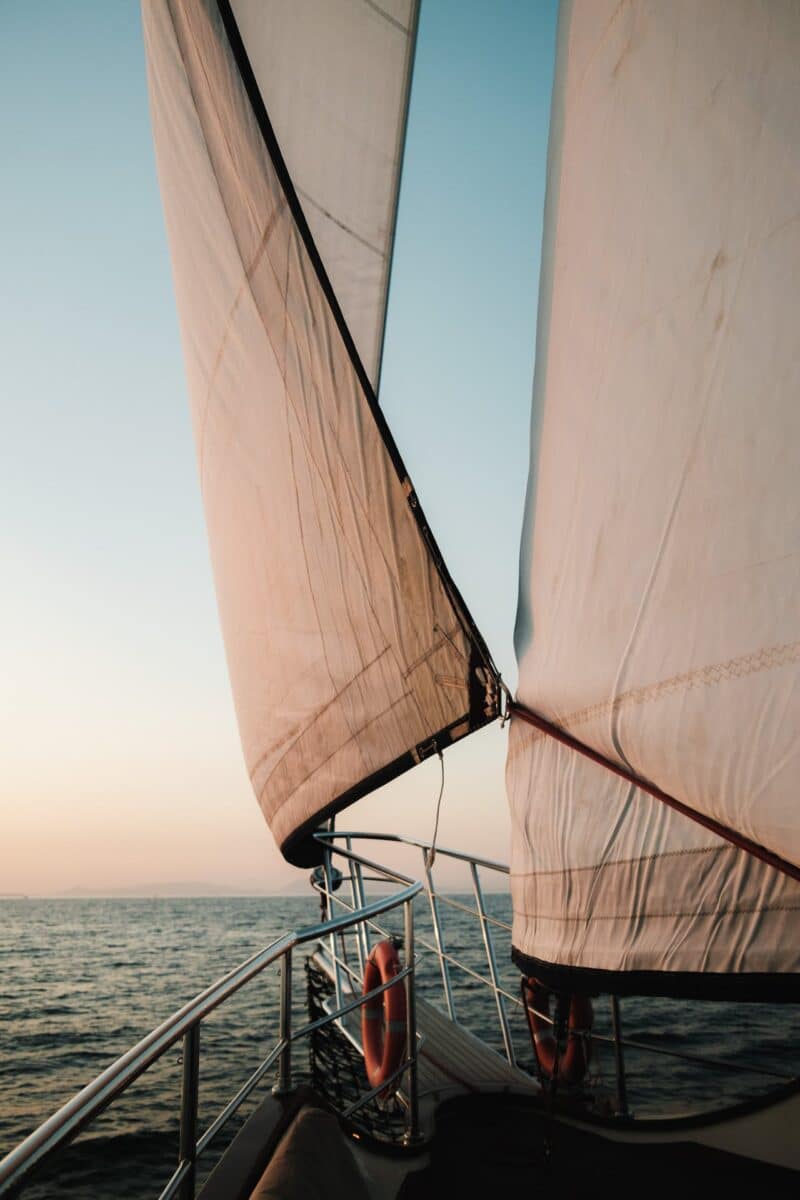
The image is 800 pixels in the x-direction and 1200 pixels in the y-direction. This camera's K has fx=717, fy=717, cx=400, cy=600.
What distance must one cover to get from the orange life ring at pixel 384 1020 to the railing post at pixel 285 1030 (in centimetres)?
74

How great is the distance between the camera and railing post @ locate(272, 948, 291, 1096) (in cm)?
199

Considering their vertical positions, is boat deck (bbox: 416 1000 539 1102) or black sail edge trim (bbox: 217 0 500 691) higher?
black sail edge trim (bbox: 217 0 500 691)

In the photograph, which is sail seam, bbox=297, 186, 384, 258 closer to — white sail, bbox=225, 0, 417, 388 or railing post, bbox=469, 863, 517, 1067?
white sail, bbox=225, 0, 417, 388

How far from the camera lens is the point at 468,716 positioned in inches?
112

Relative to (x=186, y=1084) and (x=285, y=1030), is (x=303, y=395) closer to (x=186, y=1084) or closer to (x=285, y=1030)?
(x=285, y=1030)

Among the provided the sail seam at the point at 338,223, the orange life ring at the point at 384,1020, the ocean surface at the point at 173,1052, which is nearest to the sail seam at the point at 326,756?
the orange life ring at the point at 384,1020

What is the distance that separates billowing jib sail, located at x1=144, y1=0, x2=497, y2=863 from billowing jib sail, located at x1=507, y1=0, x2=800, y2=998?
24.5 inches

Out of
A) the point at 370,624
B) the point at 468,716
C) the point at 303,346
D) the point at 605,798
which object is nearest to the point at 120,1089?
the point at 605,798

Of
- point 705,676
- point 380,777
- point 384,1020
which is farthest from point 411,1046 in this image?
point 705,676

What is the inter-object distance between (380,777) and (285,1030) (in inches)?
56.5

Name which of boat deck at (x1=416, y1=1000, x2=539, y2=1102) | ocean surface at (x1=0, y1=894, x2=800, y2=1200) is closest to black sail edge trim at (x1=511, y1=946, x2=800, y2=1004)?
ocean surface at (x1=0, y1=894, x2=800, y2=1200)

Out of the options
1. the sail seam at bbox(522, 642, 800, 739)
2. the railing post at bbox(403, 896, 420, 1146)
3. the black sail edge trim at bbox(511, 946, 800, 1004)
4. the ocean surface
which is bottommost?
the ocean surface

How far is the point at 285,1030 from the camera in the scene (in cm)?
204

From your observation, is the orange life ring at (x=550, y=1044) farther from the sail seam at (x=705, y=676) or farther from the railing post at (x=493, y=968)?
the sail seam at (x=705, y=676)
